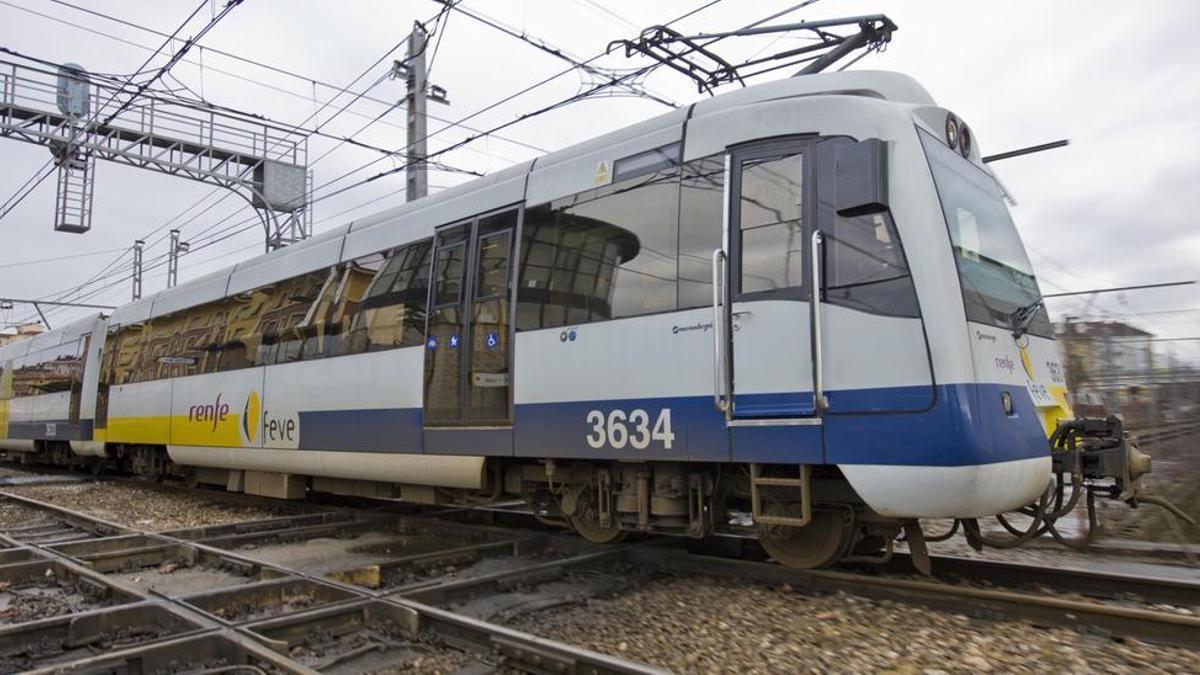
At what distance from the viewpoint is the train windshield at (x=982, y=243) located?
4582 millimetres

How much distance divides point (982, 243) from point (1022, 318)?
0.56 meters

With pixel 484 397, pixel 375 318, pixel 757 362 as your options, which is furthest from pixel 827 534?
pixel 375 318

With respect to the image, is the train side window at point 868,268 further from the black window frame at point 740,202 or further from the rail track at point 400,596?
the rail track at point 400,596

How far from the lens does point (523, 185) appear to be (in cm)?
668

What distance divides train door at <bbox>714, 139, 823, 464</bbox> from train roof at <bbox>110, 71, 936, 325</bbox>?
1.99ft

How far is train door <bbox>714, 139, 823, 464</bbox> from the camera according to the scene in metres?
4.52

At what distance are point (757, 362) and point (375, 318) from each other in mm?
4782

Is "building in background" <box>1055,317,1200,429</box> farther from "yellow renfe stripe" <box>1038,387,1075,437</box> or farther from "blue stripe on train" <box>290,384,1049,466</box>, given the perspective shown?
"blue stripe on train" <box>290,384,1049,466</box>

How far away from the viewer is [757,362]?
4.70 meters

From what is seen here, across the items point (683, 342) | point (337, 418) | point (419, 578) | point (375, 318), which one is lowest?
point (419, 578)

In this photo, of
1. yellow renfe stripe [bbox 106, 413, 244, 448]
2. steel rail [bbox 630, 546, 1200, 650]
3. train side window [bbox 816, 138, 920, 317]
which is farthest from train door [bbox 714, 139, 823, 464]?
yellow renfe stripe [bbox 106, 413, 244, 448]

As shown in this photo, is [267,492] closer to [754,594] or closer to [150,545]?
[150,545]

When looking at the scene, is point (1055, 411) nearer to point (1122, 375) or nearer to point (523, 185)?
point (523, 185)

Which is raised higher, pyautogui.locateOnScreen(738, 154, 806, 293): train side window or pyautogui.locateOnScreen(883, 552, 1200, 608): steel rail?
pyautogui.locateOnScreen(738, 154, 806, 293): train side window
